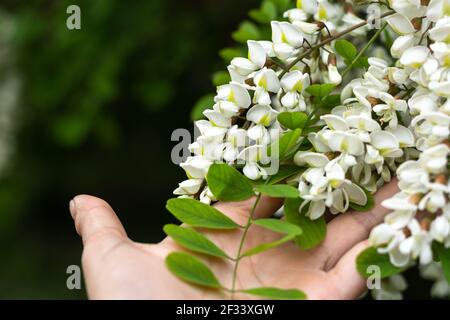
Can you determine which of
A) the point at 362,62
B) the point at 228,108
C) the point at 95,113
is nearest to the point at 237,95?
the point at 228,108

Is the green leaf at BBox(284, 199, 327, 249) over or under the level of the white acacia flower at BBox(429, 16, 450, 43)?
under

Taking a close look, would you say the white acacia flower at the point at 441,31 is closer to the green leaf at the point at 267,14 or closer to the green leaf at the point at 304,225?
the green leaf at the point at 304,225

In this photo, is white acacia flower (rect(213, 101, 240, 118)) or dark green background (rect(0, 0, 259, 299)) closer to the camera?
white acacia flower (rect(213, 101, 240, 118))

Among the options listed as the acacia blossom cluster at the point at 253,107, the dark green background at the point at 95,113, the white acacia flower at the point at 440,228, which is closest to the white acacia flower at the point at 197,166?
the acacia blossom cluster at the point at 253,107

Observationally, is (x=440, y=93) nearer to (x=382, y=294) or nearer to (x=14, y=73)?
(x=382, y=294)

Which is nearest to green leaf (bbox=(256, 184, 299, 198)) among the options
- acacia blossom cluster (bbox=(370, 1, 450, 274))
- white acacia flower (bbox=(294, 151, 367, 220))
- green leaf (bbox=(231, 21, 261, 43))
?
white acacia flower (bbox=(294, 151, 367, 220))

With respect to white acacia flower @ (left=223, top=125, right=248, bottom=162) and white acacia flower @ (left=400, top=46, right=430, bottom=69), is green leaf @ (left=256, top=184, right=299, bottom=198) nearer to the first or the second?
white acacia flower @ (left=223, top=125, right=248, bottom=162)
